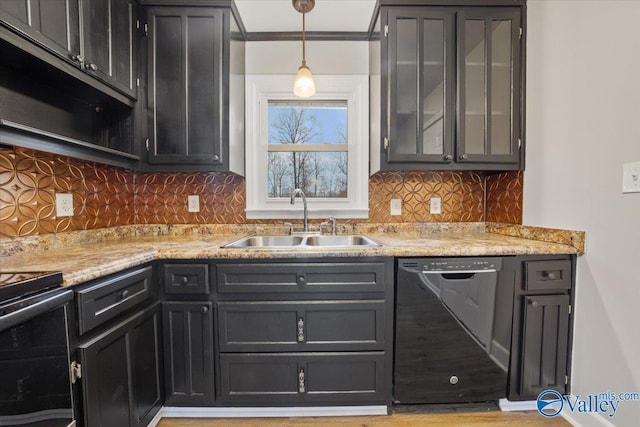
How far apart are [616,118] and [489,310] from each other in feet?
3.60

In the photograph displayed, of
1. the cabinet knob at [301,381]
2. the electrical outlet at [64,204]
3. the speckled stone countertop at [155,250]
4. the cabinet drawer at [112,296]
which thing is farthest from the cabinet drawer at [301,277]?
the electrical outlet at [64,204]

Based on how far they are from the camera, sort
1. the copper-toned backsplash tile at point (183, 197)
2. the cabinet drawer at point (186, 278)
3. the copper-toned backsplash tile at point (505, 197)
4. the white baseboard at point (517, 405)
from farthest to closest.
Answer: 1. the copper-toned backsplash tile at point (183, 197)
2. the copper-toned backsplash tile at point (505, 197)
3. the white baseboard at point (517, 405)
4. the cabinet drawer at point (186, 278)

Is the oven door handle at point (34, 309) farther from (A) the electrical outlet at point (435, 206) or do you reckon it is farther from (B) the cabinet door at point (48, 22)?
(A) the electrical outlet at point (435, 206)

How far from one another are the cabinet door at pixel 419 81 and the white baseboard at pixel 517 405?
146cm

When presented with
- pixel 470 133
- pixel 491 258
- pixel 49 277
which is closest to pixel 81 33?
pixel 49 277

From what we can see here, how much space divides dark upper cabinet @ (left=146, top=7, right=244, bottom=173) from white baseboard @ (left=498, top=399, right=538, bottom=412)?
7.13ft

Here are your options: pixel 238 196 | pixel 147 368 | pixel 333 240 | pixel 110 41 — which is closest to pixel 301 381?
pixel 147 368

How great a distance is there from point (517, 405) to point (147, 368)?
6.60 feet

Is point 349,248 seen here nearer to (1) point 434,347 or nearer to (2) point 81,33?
(1) point 434,347

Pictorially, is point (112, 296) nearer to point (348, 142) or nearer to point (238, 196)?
point (238, 196)

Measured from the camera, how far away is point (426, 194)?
218cm

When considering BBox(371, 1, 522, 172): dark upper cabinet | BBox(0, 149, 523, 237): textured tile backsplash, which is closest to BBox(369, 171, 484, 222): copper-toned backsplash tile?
BBox(0, 149, 523, 237): textured tile backsplash

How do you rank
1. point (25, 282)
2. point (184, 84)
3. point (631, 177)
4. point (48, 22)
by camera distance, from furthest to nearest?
1. point (184, 84)
2. point (631, 177)
3. point (48, 22)
4. point (25, 282)

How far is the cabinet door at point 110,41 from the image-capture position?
1.34 meters
